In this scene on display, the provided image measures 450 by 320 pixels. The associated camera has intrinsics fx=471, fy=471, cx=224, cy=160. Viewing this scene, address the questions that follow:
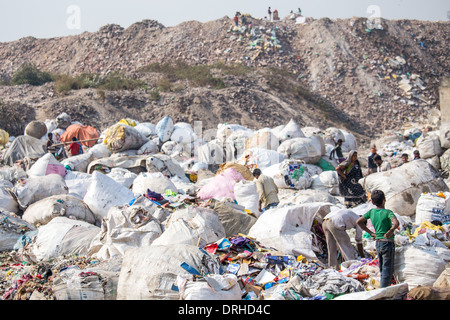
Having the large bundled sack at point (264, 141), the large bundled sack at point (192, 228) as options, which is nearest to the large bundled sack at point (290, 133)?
the large bundled sack at point (264, 141)

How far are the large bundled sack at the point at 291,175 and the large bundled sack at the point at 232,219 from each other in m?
2.14

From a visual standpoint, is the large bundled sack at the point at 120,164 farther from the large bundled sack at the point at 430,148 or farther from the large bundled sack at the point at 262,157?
the large bundled sack at the point at 430,148

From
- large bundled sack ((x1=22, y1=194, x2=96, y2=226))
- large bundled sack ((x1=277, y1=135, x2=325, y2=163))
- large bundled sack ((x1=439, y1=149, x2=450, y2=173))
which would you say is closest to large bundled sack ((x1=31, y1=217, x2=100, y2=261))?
large bundled sack ((x1=22, y1=194, x2=96, y2=226))

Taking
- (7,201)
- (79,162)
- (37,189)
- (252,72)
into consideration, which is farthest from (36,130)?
(252,72)

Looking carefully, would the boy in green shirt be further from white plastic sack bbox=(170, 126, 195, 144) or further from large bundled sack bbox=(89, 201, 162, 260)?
white plastic sack bbox=(170, 126, 195, 144)

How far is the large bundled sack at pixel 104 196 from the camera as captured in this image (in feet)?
17.2

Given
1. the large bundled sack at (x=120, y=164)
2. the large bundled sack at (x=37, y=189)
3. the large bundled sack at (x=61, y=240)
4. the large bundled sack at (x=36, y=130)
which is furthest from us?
the large bundled sack at (x=36, y=130)

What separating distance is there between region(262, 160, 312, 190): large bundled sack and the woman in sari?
3.83 ft

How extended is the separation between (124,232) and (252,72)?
46.4 ft

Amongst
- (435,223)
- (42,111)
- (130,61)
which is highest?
(130,61)

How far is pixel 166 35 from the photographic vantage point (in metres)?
21.6
